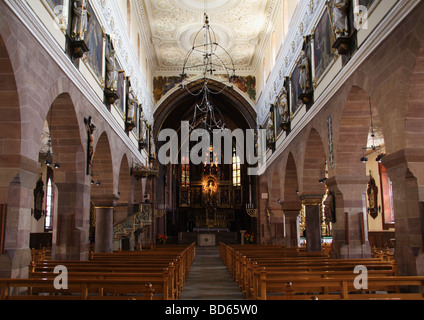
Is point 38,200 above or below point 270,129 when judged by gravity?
below

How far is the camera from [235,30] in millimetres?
21906

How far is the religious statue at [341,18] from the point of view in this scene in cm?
1042

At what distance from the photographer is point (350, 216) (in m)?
11.8

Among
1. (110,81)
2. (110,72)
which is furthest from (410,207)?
(110,72)

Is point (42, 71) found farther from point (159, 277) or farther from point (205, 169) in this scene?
point (205, 169)

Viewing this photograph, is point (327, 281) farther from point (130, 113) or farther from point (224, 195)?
point (224, 195)

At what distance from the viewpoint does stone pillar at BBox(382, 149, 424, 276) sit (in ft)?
24.8

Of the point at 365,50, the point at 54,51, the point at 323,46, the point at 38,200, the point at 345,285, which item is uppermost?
the point at 323,46

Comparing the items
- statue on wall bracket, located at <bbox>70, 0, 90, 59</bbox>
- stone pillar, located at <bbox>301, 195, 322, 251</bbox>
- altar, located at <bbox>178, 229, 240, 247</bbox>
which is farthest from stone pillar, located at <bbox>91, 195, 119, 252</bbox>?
altar, located at <bbox>178, 229, 240, 247</bbox>

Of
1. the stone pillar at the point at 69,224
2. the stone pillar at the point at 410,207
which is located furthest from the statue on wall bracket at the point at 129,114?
the stone pillar at the point at 410,207

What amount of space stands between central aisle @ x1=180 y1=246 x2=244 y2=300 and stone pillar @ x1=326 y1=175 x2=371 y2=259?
3231 mm

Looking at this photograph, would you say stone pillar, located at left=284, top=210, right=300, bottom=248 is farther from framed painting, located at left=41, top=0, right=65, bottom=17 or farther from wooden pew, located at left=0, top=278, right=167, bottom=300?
framed painting, located at left=41, top=0, right=65, bottom=17

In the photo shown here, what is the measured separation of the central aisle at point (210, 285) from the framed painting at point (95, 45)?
23.0ft

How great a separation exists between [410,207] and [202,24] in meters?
16.0
